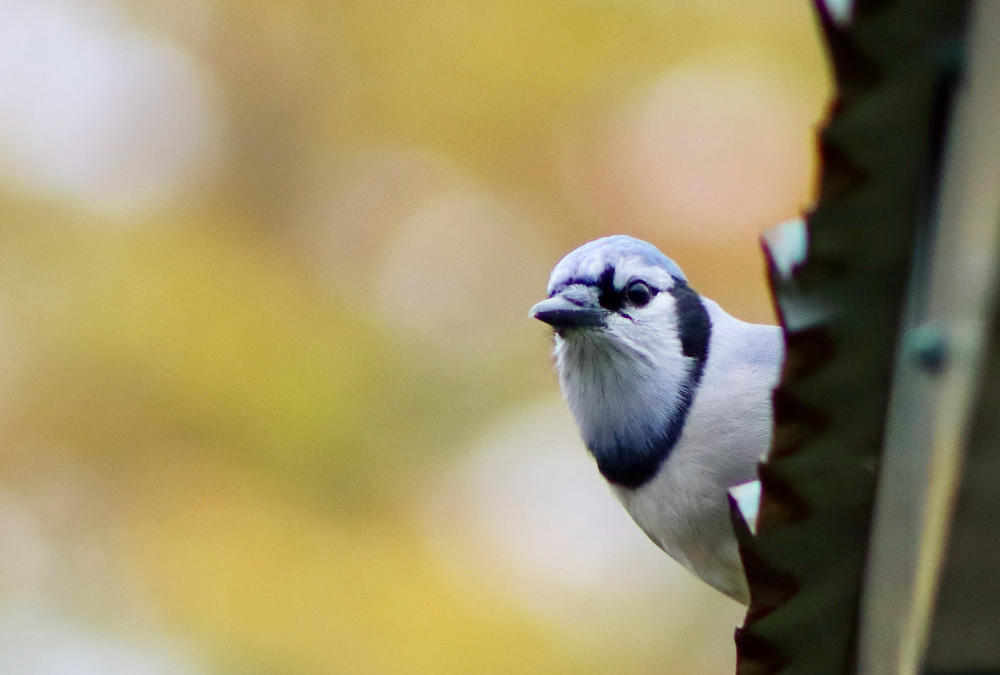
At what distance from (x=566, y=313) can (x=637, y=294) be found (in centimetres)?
15

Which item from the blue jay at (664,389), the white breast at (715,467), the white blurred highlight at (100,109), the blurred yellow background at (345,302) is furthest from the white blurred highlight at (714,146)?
the white breast at (715,467)

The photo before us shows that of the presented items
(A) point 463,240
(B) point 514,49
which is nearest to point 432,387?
(A) point 463,240

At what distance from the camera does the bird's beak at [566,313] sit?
5.80 feet

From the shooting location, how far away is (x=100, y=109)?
4359 mm

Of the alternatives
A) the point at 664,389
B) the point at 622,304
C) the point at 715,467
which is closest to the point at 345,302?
the point at 622,304

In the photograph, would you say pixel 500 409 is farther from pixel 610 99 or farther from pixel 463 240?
pixel 610 99

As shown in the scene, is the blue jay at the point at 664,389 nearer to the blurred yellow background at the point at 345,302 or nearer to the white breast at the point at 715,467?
the white breast at the point at 715,467

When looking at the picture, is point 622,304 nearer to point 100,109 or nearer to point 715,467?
point 715,467

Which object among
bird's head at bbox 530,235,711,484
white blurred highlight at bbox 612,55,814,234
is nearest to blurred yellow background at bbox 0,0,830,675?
white blurred highlight at bbox 612,55,814,234

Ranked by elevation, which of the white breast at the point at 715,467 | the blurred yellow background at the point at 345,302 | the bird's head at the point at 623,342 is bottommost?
the white breast at the point at 715,467

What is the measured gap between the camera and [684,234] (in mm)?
4137

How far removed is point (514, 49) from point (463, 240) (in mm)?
783

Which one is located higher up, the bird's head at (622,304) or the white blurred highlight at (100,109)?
the white blurred highlight at (100,109)

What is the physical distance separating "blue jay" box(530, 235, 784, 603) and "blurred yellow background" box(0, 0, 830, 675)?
1.99 metres
